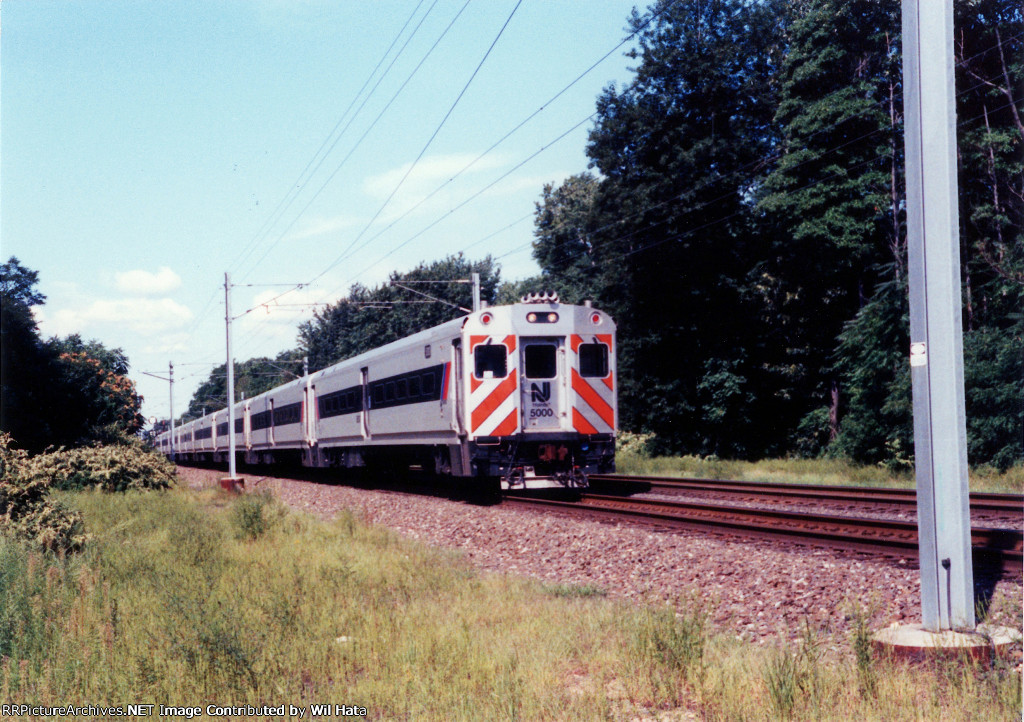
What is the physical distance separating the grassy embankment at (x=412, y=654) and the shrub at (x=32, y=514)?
55.6 inches

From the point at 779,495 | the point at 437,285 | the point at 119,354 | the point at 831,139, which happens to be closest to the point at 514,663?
the point at 779,495

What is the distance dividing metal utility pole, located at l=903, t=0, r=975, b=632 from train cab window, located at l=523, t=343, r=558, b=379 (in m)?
11.3

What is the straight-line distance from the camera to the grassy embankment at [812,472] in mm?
18562

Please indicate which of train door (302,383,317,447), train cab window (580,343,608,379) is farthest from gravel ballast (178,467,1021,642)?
train door (302,383,317,447)

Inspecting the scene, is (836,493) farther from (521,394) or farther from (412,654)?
(412,654)

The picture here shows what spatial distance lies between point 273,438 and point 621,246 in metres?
15.7

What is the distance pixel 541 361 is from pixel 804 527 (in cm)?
658

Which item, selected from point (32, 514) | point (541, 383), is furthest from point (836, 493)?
point (32, 514)

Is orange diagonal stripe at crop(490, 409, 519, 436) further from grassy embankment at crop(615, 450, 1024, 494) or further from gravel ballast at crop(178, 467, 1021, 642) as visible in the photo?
grassy embankment at crop(615, 450, 1024, 494)

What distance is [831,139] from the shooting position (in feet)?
105

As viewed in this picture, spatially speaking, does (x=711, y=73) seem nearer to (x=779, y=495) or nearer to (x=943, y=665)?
(x=779, y=495)

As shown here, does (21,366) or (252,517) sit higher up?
(21,366)

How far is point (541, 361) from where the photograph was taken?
17406mm

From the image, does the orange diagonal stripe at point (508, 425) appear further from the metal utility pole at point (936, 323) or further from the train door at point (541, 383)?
the metal utility pole at point (936, 323)
